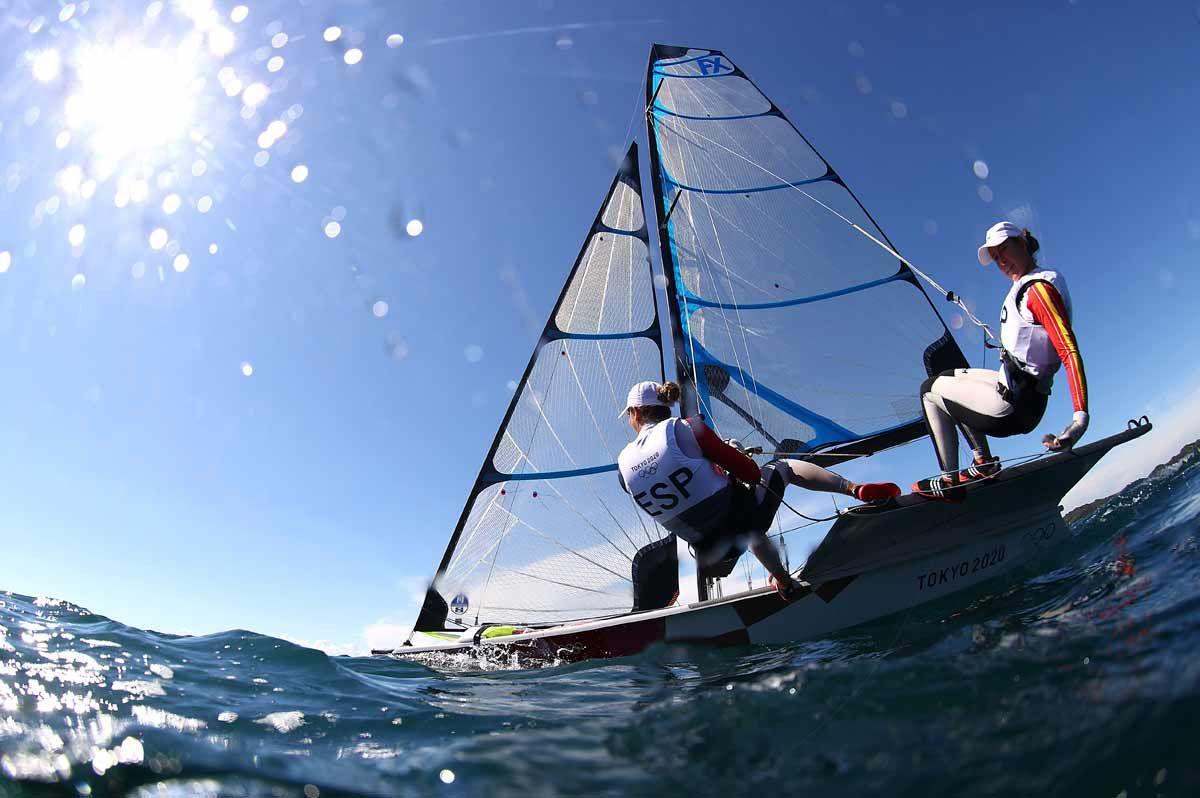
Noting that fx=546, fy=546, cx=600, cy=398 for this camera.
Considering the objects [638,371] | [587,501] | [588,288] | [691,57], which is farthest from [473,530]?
[691,57]

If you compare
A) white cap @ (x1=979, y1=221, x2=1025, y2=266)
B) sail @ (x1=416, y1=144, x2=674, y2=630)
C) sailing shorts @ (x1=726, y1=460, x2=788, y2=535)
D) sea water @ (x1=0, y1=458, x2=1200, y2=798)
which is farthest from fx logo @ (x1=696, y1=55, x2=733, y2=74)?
sea water @ (x1=0, y1=458, x2=1200, y2=798)

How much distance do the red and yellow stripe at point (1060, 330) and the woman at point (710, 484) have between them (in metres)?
1.16

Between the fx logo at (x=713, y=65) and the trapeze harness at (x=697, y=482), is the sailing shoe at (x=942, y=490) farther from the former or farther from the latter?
the fx logo at (x=713, y=65)

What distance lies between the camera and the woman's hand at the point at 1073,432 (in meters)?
3.09

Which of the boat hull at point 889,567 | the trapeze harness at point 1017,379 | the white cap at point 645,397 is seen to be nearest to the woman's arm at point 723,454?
the white cap at point 645,397

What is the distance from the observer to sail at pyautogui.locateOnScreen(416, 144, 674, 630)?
6.52m

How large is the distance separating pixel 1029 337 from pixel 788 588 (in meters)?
2.33

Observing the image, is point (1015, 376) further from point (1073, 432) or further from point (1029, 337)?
point (1073, 432)

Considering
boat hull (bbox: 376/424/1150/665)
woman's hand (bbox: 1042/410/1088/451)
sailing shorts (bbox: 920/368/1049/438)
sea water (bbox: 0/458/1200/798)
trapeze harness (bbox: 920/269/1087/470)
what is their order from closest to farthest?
sea water (bbox: 0/458/1200/798)
woman's hand (bbox: 1042/410/1088/451)
trapeze harness (bbox: 920/269/1087/470)
sailing shorts (bbox: 920/368/1049/438)
boat hull (bbox: 376/424/1150/665)

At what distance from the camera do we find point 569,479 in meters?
6.91

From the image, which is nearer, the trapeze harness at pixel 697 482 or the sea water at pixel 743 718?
the sea water at pixel 743 718

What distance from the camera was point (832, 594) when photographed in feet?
13.4

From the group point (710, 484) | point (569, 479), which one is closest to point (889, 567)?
point (710, 484)

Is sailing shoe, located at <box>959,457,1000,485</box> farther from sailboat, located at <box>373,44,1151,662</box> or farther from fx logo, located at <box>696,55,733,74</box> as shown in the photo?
fx logo, located at <box>696,55,733,74</box>
